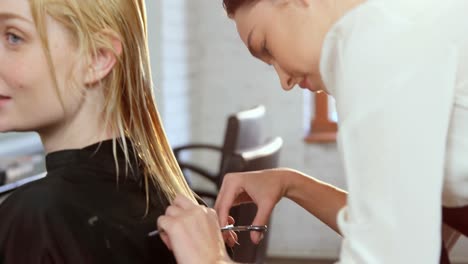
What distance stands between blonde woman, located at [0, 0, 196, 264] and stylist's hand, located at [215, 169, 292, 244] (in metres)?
0.09

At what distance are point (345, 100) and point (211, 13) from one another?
359cm

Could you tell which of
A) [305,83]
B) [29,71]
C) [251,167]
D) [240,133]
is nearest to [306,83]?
[305,83]

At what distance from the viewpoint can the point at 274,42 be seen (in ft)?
3.41

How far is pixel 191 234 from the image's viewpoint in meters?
1.02

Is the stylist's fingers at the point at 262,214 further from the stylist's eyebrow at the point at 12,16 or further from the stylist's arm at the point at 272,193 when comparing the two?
the stylist's eyebrow at the point at 12,16

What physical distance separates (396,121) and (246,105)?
3.60 metres

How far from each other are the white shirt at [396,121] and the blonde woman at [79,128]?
0.35 metres

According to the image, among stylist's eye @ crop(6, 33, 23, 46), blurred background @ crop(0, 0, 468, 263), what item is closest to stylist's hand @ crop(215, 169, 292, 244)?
stylist's eye @ crop(6, 33, 23, 46)

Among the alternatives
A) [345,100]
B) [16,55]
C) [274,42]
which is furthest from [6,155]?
[345,100]

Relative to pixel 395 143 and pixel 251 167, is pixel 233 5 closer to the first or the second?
pixel 395 143

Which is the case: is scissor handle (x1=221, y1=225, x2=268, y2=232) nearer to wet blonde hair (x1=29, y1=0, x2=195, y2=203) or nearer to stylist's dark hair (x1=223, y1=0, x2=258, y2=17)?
wet blonde hair (x1=29, y1=0, x2=195, y2=203)

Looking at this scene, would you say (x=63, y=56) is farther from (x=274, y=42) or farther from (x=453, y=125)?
(x=453, y=125)

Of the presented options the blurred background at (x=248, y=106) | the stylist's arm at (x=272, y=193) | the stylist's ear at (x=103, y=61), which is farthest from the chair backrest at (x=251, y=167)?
the blurred background at (x=248, y=106)

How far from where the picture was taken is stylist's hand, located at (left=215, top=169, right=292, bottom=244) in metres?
1.26
